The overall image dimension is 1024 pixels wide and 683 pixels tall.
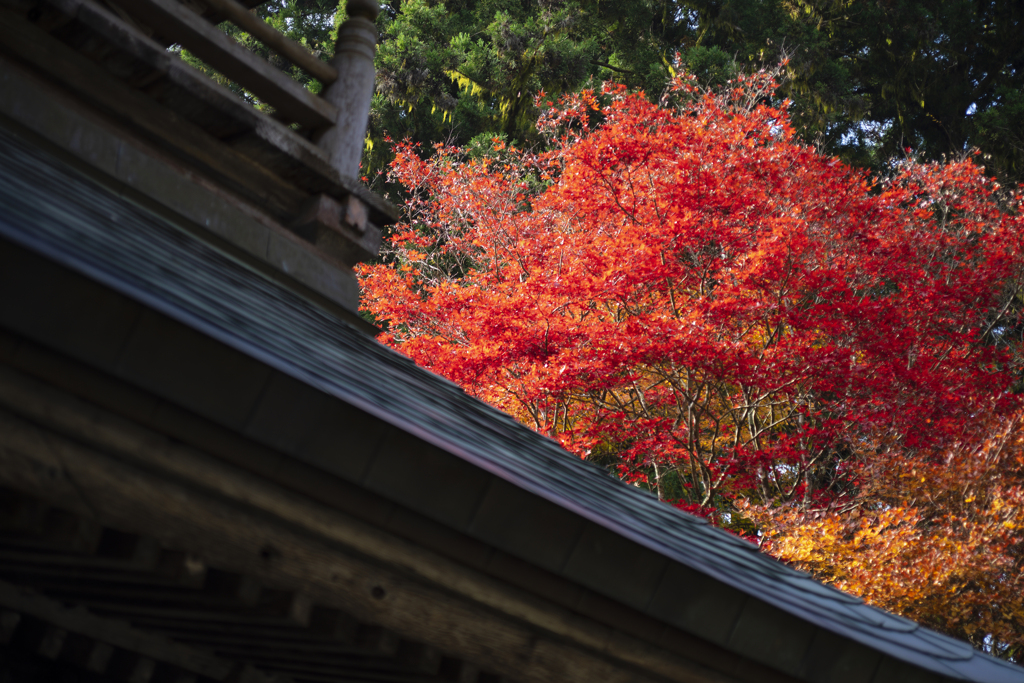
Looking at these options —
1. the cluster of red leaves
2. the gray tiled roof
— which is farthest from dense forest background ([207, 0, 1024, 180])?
the gray tiled roof

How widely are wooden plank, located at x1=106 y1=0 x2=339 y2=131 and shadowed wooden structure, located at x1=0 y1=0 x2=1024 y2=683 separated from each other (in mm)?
1617

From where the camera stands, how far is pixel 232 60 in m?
4.65

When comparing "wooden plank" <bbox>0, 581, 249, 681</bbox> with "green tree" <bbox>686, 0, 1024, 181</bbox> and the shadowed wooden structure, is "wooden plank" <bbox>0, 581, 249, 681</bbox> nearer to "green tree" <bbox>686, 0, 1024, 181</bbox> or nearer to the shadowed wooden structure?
the shadowed wooden structure

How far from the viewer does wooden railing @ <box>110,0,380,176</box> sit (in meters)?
4.48

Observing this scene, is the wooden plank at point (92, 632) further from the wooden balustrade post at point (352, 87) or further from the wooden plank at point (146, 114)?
the wooden balustrade post at point (352, 87)

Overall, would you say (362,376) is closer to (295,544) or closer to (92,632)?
(295,544)

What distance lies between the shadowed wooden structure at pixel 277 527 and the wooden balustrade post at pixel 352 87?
1.92 metres

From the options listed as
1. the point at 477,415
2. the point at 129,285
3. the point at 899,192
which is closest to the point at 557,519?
the point at 129,285

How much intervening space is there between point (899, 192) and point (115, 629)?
17.2m

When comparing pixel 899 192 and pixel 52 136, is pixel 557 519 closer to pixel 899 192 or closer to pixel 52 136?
pixel 52 136

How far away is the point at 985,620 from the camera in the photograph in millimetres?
10547

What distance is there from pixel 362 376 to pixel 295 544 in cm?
78

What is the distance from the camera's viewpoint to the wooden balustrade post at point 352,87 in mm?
5121

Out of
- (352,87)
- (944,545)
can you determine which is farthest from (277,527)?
(944,545)
